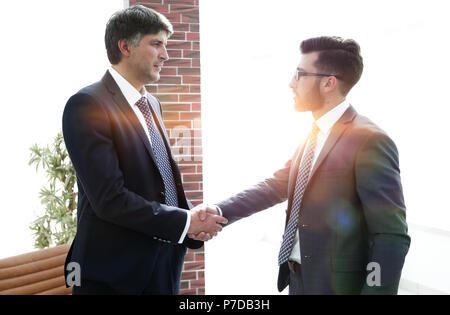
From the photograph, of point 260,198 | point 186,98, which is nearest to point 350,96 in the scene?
point 186,98

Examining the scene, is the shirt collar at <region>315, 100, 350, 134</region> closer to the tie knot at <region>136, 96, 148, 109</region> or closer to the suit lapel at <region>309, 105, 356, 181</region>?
the suit lapel at <region>309, 105, 356, 181</region>

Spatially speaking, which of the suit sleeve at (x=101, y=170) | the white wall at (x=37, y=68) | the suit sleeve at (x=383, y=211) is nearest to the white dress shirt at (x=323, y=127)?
the suit sleeve at (x=383, y=211)

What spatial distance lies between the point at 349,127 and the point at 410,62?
285 cm

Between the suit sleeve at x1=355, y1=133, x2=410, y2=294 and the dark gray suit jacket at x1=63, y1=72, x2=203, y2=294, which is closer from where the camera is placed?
the suit sleeve at x1=355, y1=133, x2=410, y2=294

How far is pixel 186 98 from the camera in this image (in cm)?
323

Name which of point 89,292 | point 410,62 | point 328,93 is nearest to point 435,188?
point 410,62

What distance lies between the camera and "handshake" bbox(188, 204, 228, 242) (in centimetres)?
214

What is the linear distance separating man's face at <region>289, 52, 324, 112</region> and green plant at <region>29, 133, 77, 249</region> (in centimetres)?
242

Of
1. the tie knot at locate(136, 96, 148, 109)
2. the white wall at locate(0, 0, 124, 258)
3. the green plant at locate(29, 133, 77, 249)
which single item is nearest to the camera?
the tie knot at locate(136, 96, 148, 109)

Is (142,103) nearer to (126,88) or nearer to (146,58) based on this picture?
(126,88)

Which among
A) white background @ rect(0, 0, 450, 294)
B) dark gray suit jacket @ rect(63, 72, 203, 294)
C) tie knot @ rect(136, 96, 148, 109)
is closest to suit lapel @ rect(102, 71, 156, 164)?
dark gray suit jacket @ rect(63, 72, 203, 294)
